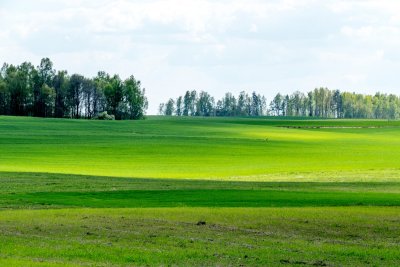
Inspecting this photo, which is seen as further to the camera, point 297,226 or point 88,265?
point 297,226

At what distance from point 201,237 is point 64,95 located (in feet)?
535

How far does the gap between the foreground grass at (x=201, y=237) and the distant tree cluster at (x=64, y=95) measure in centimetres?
14702

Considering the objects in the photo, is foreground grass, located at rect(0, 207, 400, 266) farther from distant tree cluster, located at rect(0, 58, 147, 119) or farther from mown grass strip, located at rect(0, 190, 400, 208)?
distant tree cluster, located at rect(0, 58, 147, 119)

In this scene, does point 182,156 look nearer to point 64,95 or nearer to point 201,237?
point 201,237

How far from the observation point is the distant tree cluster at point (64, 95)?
559 ft

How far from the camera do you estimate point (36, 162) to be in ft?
206

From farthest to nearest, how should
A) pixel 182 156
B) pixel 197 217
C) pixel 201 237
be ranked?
pixel 182 156 < pixel 197 217 < pixel 201 237

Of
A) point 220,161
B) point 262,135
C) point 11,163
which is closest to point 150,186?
point 11,163

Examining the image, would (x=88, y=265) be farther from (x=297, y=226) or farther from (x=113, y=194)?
(x=113, y=194)

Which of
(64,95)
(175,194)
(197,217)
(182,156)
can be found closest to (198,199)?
(175,194)

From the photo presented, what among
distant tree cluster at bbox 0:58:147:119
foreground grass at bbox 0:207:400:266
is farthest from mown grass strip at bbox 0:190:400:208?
distant tree cluster at bbox 0:58:147:119

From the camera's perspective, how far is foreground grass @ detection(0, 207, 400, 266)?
17.5 metres

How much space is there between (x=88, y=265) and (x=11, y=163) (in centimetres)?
4585

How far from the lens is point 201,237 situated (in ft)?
67.5
